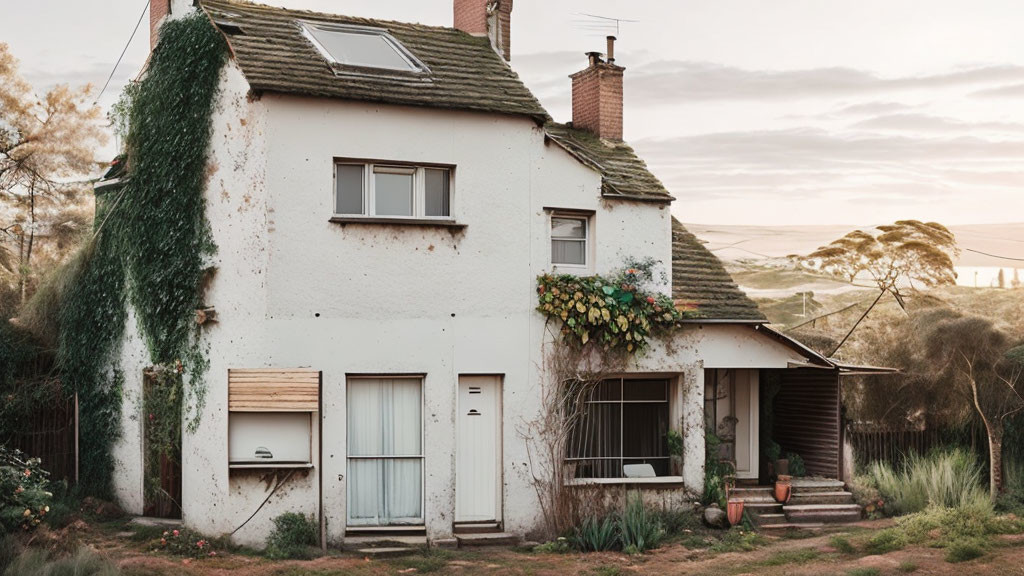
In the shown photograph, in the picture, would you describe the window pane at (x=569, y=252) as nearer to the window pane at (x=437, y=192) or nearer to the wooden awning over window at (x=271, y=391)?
the window pane at (x=437, y=192)

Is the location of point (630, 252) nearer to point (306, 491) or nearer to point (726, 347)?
point (726, 347)

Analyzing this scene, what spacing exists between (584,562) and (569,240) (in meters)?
5.72

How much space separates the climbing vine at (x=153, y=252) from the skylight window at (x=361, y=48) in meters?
1.89

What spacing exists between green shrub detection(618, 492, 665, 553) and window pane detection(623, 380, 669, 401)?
2.35m

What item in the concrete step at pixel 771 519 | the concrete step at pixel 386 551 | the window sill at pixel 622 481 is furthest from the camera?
the concrete step at pixel 771 519

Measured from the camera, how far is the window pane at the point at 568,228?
1867 centimetres

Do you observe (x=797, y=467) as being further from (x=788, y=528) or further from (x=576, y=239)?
(x=576, y=239)

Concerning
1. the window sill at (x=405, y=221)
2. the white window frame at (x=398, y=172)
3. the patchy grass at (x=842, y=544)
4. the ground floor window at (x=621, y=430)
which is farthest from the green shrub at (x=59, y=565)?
the patchy grass at (x=842, y=544)

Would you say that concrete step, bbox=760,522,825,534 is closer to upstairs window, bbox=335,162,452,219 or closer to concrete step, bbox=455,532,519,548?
concrete step, bbox=455,532,519,548

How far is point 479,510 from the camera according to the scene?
57.8ft

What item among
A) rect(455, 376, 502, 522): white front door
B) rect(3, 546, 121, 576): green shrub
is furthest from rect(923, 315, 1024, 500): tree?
rect(3, 546, 121, 576): green shrub

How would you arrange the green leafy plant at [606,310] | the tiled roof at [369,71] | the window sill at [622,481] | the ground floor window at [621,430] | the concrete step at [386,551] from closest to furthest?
the concrete step at [386,551], the tiled roof at [369,71], the green leafy plant at [606,310], the window sill at [622,481], the ground floor window at [621,430]

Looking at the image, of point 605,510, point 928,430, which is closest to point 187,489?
point 605,510

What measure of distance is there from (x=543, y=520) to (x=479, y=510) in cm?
110
